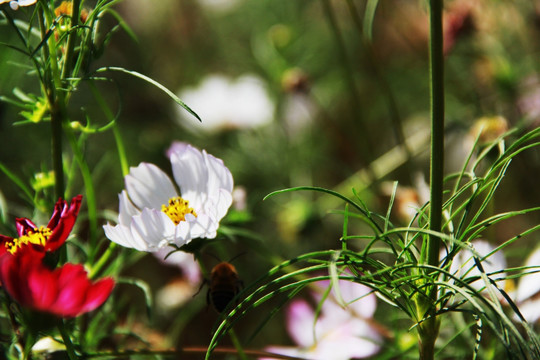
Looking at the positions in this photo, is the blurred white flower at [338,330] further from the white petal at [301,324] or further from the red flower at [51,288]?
the red flower at [51,288]

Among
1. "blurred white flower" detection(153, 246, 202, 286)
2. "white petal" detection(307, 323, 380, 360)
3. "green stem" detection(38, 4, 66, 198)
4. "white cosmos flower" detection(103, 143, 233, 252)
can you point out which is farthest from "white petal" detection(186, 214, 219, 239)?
"blurred white flower" detection(153, 246, 202, 286)

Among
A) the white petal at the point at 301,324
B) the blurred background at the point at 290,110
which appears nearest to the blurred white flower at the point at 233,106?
the blurred background at the point at 290,110

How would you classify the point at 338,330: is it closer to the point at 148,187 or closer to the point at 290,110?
the point at 148,187

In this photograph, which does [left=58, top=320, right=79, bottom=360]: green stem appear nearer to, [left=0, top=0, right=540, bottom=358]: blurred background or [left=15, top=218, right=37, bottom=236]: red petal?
[left=15, top=218, right=37, bottom=236]: red petal

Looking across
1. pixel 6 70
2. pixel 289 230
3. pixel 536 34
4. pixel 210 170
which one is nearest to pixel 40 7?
pixel 210 170

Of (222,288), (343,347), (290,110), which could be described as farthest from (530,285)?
(290,110)

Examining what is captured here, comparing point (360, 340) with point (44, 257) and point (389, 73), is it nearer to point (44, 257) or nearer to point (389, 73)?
point (44, 257)
